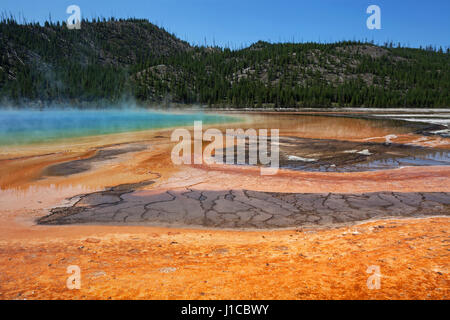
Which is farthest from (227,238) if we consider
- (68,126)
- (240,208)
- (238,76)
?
(238,76)

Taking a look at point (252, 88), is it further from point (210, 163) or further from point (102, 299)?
point (102, 299)

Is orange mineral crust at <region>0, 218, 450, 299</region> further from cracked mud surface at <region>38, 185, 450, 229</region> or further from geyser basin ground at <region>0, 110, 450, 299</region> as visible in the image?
cracked mud surface at <region>38, 185, 450, 229</region>

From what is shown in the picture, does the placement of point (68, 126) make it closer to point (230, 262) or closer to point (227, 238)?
point (227, 238)

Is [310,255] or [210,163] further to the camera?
[210,163]

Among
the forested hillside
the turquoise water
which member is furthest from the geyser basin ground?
the forested hillside

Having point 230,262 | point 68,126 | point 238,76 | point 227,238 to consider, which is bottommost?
point 227,238
